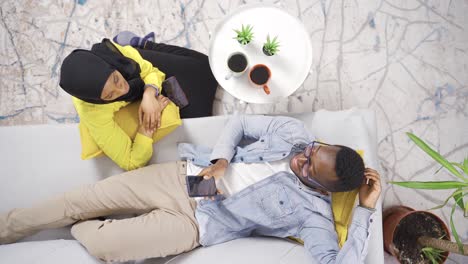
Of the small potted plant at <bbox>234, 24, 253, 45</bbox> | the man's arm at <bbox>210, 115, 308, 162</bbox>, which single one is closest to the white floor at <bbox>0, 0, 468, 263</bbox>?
the man's arm at <bbox>210, 115, 308, 162</bbox>

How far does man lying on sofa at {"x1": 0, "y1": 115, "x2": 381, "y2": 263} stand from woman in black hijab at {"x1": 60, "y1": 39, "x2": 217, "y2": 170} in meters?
0.15

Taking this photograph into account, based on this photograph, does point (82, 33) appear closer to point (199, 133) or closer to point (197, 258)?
point (199, 133)

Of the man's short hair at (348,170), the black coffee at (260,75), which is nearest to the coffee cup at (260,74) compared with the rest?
the black coffee at (260,75)

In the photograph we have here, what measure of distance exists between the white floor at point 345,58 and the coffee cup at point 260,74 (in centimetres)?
50

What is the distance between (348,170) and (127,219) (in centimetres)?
92

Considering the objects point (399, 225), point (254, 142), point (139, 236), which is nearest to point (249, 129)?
point (254, 142)

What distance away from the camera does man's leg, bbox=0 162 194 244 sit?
1.51 metres

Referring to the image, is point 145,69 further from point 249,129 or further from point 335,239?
point 335,239

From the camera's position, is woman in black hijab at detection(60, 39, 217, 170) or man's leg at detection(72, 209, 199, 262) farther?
man's leg at detection(72, 209, 199, 262)

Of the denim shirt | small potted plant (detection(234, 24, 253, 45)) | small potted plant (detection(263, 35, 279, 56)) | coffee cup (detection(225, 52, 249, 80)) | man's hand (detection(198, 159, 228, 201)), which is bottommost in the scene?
man's hand (detection(198, 159, 228, 201))

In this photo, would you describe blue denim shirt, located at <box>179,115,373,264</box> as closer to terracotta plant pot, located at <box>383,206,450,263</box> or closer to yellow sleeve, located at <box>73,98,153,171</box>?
yellow sleeve, located at <box>73,98,153,171</box>

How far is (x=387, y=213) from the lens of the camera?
1.92 metres

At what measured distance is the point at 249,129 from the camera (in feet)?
5.28

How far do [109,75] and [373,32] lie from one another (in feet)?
4.85
